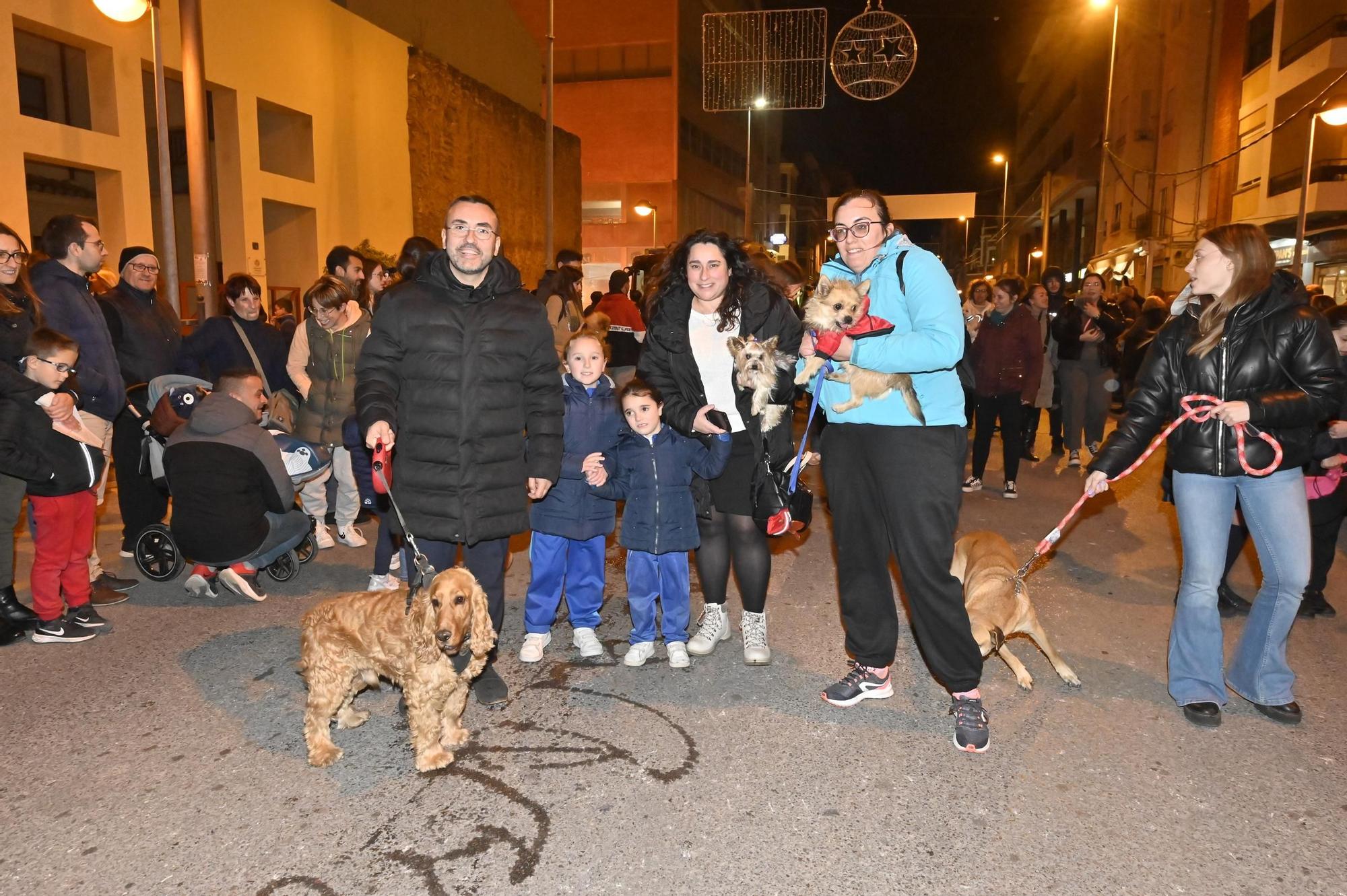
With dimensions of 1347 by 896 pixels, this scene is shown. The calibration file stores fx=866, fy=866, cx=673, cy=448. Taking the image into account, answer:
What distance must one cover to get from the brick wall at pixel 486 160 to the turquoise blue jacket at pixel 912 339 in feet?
57.9

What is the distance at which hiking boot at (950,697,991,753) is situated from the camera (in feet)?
12.4

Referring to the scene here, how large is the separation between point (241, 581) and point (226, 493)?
59 cm

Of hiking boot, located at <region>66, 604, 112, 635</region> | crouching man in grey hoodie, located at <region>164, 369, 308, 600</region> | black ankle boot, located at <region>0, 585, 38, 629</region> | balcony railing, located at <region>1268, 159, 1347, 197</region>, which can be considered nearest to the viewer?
black ankle boot, located at <region>0, 585, 38, 629</region>

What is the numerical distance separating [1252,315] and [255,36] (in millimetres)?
16257

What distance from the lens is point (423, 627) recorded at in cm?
345

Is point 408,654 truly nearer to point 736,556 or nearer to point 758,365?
point 736,556

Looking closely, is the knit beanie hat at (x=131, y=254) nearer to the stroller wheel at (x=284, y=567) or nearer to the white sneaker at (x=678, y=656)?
the stroller wheel at (x=284, y=567)

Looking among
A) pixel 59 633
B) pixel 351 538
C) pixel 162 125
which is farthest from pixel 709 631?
pixel 162 125

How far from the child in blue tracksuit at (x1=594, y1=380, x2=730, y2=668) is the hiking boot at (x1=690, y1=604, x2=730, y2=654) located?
0.07 metres

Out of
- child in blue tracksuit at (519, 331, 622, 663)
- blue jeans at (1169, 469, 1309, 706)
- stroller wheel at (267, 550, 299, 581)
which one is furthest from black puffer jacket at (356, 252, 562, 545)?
blue jeans at (1169, 469, 1309, 706)

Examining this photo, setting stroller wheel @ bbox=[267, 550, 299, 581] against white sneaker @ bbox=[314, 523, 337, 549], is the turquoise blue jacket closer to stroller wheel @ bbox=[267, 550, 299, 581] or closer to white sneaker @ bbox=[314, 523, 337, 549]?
stroller wheel @ bbox=[267, 550, 299, 581]

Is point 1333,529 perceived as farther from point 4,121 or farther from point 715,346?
point 4,121

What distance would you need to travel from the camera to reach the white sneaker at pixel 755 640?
4.72 m

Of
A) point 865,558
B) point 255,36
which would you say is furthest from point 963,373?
point 255,36
